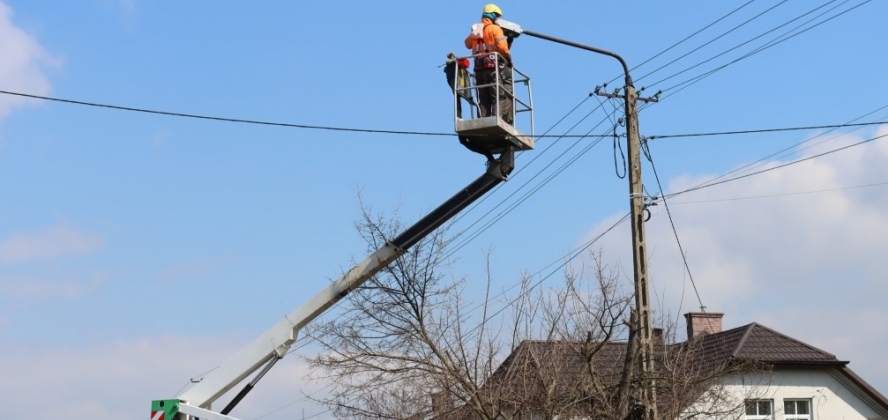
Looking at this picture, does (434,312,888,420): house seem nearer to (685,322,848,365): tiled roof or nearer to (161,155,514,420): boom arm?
(161,155,514,420): boom arm

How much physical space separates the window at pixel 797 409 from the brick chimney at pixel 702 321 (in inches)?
107

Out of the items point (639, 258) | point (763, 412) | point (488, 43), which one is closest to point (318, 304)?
point (488, 43)

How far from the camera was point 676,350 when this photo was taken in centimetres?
1544

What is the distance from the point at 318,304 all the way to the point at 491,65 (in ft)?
10.0

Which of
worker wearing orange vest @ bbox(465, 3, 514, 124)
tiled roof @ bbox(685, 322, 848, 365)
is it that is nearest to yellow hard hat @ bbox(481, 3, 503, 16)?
worker wearing orange vest @ bbox(465, 3, 514, 124)

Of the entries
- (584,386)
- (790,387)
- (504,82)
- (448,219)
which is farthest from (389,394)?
(790,387)

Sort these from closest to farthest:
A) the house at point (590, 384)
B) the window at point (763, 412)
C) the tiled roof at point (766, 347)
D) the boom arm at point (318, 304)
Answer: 1. the boom arm at point (318, 304)
2. the house at point (590, 384)
3. the window at point (763, 412)
4. the tiled roof at point (766, 347)

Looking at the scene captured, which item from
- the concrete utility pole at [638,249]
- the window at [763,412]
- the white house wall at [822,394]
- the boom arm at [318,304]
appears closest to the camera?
the boom arm at [318,304]

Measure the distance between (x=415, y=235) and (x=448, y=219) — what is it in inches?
15.6

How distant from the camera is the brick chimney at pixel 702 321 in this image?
91.5 feet

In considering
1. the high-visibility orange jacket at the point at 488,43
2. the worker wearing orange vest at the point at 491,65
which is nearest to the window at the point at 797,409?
the worker wearing orange vest at the point at 491,65

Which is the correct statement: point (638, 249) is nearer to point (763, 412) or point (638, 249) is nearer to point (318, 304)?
point (318, 304)

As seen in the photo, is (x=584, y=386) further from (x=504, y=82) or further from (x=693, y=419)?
(x=504, y=82)

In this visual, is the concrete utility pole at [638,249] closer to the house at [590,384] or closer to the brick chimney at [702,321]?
the house at [590,384]
